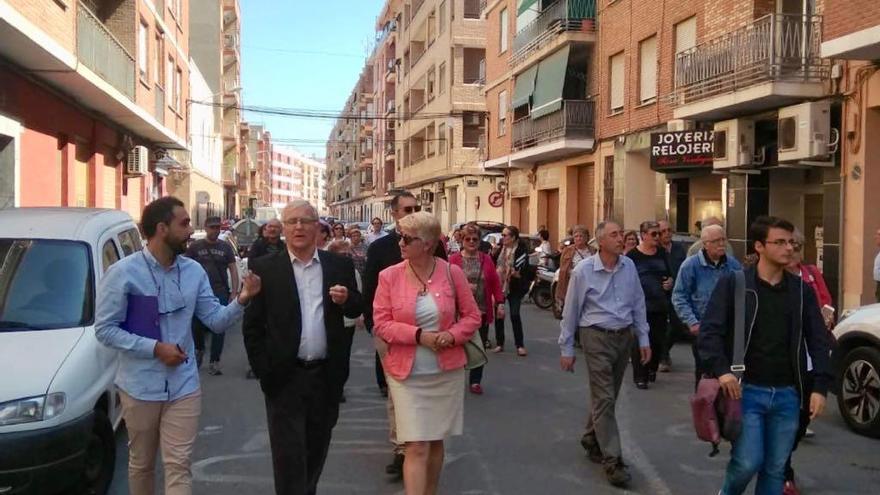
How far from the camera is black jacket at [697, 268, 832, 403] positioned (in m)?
4.34

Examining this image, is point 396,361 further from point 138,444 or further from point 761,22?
→ point 761,22

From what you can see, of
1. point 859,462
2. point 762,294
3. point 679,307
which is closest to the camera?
point 762,294

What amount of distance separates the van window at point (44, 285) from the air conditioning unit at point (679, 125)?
49.4 ft

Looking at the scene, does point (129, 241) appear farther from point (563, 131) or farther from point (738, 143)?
point (563, 131)

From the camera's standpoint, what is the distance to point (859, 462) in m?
6.21

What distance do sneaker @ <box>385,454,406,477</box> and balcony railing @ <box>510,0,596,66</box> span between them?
20419mm

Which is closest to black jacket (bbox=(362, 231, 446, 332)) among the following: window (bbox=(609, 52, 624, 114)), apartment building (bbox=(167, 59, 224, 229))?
window (bbox=(609, 52, 624, 114))

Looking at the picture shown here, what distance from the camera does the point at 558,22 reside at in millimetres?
24750

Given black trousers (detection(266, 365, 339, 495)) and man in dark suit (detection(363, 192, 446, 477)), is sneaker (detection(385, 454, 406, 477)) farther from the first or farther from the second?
black trousers (detection(266, 365, 339, 495))

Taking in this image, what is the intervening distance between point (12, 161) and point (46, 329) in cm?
927

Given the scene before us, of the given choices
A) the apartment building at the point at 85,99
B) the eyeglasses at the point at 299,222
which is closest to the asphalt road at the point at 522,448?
the eyeglasses at the point at 299,222

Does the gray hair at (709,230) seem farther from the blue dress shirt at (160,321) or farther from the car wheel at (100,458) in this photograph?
the car wheel at (100,458)

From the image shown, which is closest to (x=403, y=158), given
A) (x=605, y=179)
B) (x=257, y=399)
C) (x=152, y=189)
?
(x=152, y=189)

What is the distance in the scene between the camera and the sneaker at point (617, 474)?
555cm
